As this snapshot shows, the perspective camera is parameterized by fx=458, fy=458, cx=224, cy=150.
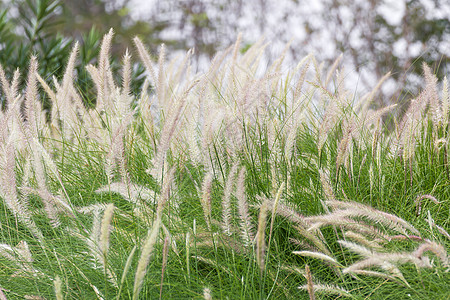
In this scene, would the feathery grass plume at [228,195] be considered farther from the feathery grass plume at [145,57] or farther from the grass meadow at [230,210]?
the feathery grass plume at [145,57]

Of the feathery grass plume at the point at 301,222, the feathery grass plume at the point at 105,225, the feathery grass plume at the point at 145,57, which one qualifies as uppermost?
the feathery grass plume at the point at 145,57

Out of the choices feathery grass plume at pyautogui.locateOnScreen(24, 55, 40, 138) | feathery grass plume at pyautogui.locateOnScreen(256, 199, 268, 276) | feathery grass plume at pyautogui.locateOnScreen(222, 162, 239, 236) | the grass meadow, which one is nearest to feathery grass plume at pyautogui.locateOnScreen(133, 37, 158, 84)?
the grass meadow

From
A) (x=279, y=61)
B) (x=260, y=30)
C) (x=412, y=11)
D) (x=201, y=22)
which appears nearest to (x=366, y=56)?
(x=412, y=11)

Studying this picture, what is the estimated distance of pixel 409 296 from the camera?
3.58 ft

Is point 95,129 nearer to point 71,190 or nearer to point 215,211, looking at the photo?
point 71,190

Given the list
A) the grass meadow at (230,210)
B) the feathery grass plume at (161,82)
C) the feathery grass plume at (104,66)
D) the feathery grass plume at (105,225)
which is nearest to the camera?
the feathery grass plume at (105,225)

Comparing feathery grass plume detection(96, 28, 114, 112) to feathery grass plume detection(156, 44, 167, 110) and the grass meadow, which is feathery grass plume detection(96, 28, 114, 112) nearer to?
the grass meadow

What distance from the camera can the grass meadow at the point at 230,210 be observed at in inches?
42.6

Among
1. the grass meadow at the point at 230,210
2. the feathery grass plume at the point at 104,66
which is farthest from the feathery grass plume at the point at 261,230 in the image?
the feathery grass plume at the point at 104,66

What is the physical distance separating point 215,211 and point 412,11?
20.7ft

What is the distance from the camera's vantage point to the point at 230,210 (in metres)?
1.28

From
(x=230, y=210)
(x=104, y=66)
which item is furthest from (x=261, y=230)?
(x=104, y=66)

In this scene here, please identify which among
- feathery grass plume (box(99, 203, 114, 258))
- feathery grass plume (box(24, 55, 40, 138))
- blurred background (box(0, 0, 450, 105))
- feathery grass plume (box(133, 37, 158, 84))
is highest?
blurred background (box(0, 0, 450, 105))

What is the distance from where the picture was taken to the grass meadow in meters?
1.08
